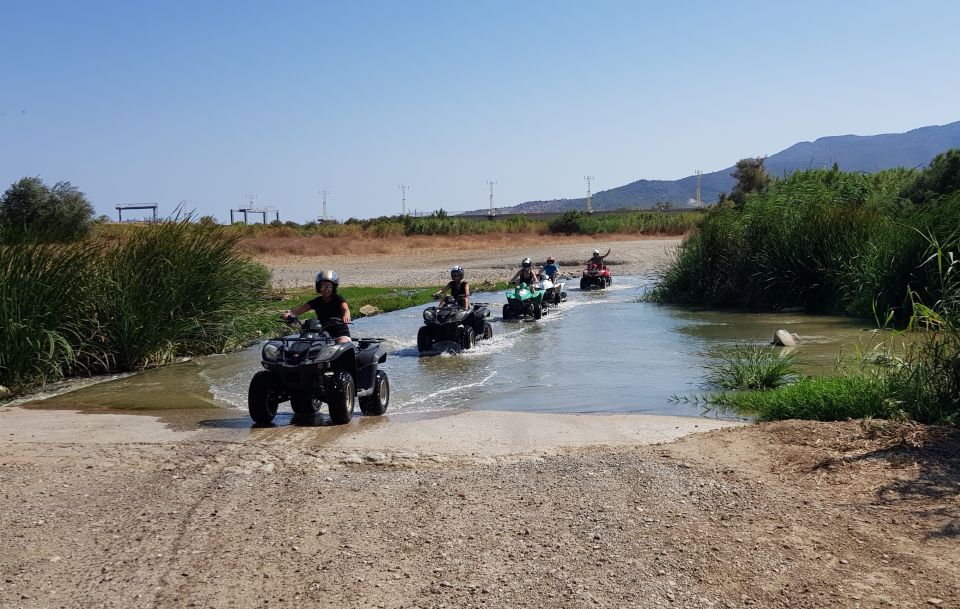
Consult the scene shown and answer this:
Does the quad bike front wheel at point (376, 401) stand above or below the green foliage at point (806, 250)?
below

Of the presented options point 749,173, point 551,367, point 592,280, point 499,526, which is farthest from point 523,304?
point 749,173

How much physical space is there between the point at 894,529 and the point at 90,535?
15.9ft

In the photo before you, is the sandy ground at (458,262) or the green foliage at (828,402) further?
the sandy ground at (458,262)

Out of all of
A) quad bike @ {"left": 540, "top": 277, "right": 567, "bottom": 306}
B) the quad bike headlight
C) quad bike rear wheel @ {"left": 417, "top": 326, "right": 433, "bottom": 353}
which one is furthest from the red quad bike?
the quad bike headlight

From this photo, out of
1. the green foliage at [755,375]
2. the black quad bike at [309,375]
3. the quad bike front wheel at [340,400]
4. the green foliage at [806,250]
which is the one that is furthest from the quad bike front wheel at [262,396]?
the green foliage at [806,250]

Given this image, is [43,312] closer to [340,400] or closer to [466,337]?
[340,400]

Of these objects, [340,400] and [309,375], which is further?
[340,400]

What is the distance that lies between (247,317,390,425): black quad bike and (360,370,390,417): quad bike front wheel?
0.59 ft

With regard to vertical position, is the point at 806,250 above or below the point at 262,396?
above

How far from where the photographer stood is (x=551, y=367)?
15.4 metres

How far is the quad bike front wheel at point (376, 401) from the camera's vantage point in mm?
10727

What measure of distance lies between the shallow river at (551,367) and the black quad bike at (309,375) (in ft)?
3.92

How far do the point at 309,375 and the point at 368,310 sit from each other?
15.8 metres

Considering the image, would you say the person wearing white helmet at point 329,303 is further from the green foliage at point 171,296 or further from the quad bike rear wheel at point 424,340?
→ the quad bike rear wheel at point 424,340
